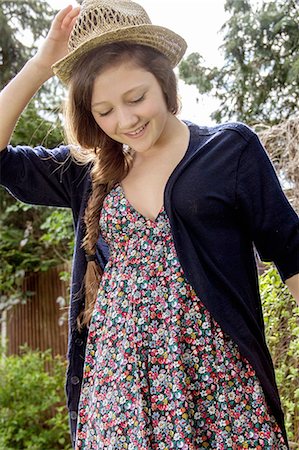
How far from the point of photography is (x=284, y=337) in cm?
243

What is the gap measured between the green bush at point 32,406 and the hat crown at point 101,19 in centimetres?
310

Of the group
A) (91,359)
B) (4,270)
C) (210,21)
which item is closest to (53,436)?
(4,270)

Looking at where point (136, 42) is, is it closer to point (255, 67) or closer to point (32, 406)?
point (255, 67)

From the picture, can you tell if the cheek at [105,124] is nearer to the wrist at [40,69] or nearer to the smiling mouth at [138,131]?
the smiling mouth at [138,131]

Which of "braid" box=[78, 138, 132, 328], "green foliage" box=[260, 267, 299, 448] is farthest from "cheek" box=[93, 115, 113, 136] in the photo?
"green foliage" box=[260, 267, 299, 448]

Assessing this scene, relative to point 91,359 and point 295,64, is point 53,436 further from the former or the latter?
point 91,359

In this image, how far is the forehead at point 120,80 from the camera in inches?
56.7

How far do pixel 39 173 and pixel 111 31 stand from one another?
1.33 ft

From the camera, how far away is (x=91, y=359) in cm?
157

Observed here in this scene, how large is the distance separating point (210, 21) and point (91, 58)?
205 cm

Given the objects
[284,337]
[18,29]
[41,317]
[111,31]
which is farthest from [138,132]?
[41,317]

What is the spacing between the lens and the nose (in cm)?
144

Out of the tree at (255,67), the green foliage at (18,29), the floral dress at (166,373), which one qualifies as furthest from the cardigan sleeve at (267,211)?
the green foliage at (18,29)

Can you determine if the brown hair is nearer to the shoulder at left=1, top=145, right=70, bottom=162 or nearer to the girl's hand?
the shoulder at left=1, top=145, right=70, bottom=162
